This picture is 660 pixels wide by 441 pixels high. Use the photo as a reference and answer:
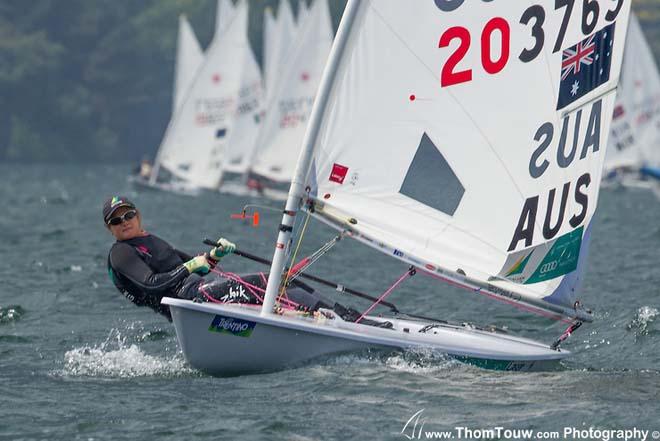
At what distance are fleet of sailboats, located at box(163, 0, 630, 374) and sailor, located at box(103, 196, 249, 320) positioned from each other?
0.40 metres

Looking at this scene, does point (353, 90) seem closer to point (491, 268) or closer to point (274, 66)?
point (491, 268)

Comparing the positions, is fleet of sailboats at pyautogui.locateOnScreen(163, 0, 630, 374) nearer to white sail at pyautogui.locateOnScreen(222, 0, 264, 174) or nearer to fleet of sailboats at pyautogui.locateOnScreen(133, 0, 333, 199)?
fleet of sailboats at pyautogui.locateOnScreen(133, 0, 333, 199)

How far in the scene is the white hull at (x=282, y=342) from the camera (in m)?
8.97

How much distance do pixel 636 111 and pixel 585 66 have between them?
119 ft

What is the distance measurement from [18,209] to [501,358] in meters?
23.7

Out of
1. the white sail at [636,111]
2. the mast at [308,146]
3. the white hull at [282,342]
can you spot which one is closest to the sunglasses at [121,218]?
the white hull at [282,342]

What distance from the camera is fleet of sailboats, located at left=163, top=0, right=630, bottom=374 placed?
912 centimetres

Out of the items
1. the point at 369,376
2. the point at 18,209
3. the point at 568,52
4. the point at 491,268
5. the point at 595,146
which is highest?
the point at 568,52

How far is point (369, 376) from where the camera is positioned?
8930 mm

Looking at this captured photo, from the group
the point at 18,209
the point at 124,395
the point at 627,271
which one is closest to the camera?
the point at 124,395

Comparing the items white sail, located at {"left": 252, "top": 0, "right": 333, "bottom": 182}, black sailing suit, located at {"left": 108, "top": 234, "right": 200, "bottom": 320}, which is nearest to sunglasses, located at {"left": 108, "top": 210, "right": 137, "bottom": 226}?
black sailing suit, located at {"left": 108, "top": 234, "right": 200, "bottom": 320}

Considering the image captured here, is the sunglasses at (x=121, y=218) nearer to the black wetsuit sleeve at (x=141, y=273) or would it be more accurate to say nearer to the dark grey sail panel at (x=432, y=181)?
the black wetsuit sleeve at (x=141, y=273)

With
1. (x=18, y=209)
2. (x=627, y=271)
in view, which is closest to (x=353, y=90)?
(x=627, y=271)

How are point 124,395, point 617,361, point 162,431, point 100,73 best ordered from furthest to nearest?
point 100,73, point 617,361, point 124,395, point 162,431
